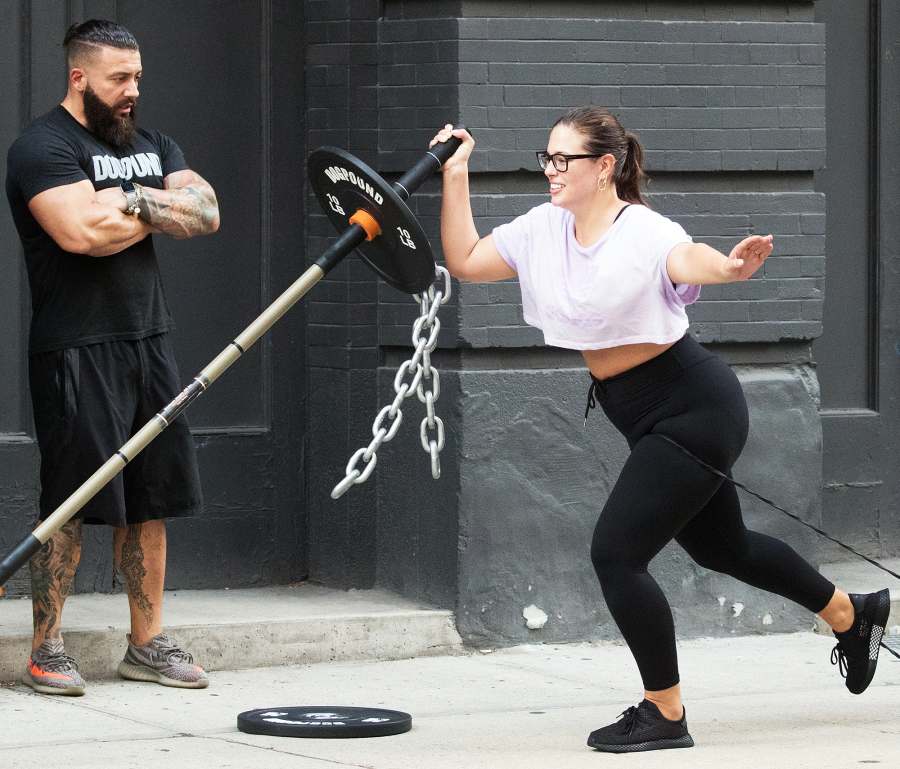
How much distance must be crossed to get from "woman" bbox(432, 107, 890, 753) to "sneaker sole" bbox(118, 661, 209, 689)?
1.49 meters

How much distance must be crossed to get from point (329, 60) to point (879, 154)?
2.57 m

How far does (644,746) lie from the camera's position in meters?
5.51

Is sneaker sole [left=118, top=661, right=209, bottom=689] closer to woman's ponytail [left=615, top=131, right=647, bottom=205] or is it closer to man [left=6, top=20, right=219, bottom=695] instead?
man [left=6, top=20, right=219, bottom=695]

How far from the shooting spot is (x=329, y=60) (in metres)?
7.49

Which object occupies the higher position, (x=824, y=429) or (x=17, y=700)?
(x=824, y=429)

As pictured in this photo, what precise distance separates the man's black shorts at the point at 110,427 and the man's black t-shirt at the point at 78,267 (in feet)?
0.21

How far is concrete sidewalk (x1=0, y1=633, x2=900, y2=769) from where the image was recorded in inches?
212

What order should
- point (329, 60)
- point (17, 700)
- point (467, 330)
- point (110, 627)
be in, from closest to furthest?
1. point (17, 700)
2. point (110, 627)
3. point (467, 330)
4. point (329, 60)

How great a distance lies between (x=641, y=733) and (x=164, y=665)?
1.73 m

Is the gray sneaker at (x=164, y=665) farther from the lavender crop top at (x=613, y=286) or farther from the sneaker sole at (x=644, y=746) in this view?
the lavender crop top at (x=613, y=286)

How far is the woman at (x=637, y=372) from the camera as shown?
547 centimetres

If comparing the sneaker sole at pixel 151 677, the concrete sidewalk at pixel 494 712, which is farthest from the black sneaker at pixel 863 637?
the sneaker sole at pixel 151 677

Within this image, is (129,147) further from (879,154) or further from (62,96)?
(879,154)

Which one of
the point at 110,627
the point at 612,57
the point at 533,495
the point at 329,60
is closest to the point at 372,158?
the point at 329,60
